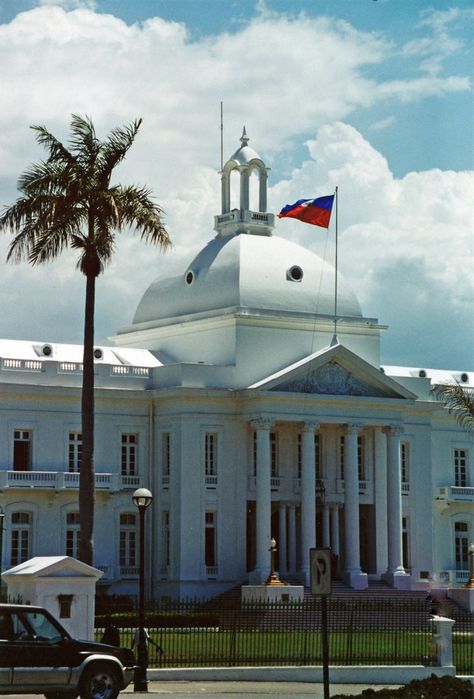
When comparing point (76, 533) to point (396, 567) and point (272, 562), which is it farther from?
point (396, 567)

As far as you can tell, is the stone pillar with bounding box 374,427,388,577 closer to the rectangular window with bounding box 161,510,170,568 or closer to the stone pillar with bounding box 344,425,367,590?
the stone pillar with bounding box 344,425,367,590

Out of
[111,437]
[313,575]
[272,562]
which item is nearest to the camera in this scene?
[313,575]

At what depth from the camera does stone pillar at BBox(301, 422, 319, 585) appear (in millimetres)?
63938

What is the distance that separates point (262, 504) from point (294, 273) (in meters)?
10.5

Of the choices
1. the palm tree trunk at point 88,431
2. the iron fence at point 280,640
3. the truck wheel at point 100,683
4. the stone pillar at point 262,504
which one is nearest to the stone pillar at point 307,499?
the stone pillar at point 262,504

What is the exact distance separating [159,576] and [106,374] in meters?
8.27

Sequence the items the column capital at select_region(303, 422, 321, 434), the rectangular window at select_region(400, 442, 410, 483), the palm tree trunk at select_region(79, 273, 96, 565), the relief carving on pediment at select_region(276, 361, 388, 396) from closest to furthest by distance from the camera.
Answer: the palm tree trunk at select_region(79, 273, 96, 565) < the column capital at select_region(303, 422, 321, 434) < the relief carving on pediment at select_region(276, 361, 388, 396) < the rectangular window at select_region(400, 442, 410, 483)

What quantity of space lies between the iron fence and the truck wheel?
933 centimetres

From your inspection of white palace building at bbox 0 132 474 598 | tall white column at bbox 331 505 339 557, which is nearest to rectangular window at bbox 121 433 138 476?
white palace building at bbox 0 132 474 598

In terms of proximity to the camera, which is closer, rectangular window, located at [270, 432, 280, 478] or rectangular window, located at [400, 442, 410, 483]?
rectangular window, located at [270, 432, 280, 478]

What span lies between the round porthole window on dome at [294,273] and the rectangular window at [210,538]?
10613 mm

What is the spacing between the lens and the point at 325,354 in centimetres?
6531

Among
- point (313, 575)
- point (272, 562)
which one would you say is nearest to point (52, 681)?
point (313, 575)

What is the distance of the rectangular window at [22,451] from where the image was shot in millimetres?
62562
